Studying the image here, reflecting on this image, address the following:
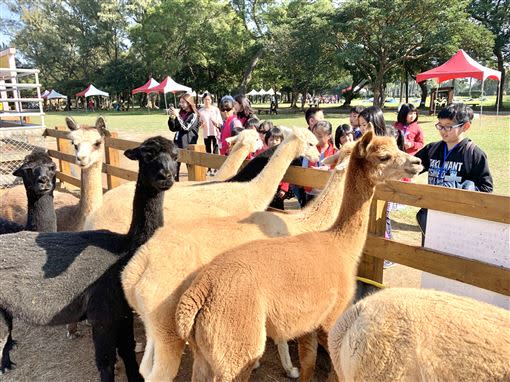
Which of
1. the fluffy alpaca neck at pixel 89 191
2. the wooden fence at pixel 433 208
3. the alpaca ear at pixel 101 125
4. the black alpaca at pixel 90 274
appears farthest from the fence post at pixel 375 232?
the alpaca ear at pixel 101 125

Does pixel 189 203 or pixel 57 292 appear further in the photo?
pixel 189 203

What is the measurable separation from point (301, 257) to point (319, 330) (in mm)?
607

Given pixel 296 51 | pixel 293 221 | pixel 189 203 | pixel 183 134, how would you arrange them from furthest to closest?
pixel 296 51 → pixel 183 134 → pixel 189 203 → pixel 293 221

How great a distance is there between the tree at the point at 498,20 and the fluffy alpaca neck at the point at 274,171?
40.1 metres

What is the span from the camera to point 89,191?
4410 mm

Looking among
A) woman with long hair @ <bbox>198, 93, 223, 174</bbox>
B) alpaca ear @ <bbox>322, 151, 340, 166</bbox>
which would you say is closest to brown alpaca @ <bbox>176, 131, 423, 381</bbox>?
alpaca ear @ <bbox>322, 151, 340, 166</bbox>

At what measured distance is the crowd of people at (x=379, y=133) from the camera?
357cm

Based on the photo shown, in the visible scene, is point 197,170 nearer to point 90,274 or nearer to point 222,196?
point 222,196

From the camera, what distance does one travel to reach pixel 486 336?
1595 mm

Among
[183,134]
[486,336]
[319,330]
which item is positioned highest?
[183,134]

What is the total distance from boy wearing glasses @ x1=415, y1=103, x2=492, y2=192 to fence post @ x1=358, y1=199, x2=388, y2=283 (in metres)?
0.72

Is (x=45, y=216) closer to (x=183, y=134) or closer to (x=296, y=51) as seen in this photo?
(x=183, y=134)

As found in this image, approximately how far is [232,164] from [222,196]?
38.3 inches

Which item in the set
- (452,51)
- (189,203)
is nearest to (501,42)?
(452,51)
